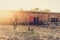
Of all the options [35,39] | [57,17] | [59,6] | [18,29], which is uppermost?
[59,6]

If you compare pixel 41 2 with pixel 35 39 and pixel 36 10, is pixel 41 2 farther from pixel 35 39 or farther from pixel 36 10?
pixel 35 39

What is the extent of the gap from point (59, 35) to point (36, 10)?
0.45 meters

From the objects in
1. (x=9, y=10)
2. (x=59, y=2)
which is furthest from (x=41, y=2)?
(x=9, y=10)

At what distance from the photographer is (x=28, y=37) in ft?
5.97

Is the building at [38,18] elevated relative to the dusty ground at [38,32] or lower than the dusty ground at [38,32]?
elevated

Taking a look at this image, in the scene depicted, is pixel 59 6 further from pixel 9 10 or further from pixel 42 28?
pixel 9 10

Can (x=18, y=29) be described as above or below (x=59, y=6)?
below

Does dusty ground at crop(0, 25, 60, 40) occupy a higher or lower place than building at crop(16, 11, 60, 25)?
lower

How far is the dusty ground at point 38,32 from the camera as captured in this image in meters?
1.76

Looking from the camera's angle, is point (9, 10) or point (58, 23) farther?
point (58, 23)

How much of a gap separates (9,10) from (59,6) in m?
0.68

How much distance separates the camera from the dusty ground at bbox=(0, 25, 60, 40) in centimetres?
176

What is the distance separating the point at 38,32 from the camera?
185 centimetres

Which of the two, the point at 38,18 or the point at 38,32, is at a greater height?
the point at 38,18
